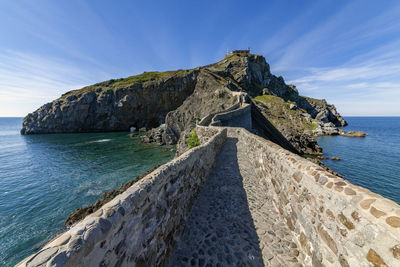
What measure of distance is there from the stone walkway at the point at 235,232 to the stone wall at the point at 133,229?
50 cm

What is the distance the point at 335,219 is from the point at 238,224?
273 centimetres

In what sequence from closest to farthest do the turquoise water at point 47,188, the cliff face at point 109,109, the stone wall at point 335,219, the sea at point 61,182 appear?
the stone wall at point 335,219 < the turquoise water at point 47,188 < the sea at point 61,182 < the cliff face at point 109,109

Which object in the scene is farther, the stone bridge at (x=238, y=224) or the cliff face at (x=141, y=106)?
the cliff face at (x=141, y=106)

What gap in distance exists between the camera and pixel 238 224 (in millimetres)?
4621

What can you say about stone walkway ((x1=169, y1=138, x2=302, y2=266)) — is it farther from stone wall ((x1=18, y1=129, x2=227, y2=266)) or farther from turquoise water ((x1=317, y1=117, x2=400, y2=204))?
turquoise water ((x1=317, y1=117, x2=400, y2=204))

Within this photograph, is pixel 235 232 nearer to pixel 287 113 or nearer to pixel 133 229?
pixel 133 229

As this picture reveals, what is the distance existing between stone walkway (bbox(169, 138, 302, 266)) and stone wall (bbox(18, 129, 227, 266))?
0.50 metres

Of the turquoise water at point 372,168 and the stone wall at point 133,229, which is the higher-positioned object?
the stone wall at point 133,229

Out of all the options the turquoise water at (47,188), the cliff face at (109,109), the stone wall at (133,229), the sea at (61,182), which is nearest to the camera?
the stone wall at (133,229)

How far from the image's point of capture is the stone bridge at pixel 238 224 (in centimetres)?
186

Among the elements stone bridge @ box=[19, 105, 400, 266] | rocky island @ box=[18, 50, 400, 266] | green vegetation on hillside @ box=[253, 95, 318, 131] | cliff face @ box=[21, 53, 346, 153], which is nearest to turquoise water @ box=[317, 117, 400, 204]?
green vegetation on hillside @ box=[253, 95, 318, 131]

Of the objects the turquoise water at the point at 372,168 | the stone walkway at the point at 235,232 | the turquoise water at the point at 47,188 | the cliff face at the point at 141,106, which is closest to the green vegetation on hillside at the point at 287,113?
the cliff face at the point at 141,106

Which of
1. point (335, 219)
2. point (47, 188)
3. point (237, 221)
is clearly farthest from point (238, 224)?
point (47, 188)

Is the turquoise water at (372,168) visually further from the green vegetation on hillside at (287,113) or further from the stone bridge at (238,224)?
the stone bridge at (238,224)
